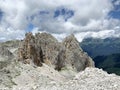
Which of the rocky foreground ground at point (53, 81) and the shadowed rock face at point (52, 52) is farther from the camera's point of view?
the shadowed rock face at point (52, 52)

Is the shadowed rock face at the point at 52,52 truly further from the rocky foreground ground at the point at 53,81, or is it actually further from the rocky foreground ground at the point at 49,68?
the rocky foreground ground at the point at 53,81

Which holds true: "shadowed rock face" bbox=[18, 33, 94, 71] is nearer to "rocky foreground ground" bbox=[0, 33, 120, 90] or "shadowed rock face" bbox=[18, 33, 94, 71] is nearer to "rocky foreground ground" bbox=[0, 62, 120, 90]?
"rocky foreground ground" bbox=[0, 33, 120, 90]

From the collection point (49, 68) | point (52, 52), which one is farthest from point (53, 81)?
point (52, 52)

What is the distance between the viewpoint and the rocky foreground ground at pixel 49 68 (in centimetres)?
3866

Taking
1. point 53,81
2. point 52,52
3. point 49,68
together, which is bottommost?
point 53,81

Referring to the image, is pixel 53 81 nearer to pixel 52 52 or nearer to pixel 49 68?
pixel 49 68

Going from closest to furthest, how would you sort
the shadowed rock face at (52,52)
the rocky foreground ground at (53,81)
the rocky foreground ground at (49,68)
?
the rocky foreground ground at (53,81)
the rocky foreground ground at (49,68)
the shadowed rock face at (52,52)

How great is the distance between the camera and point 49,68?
68.6m

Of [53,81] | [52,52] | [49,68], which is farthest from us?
[52,52]

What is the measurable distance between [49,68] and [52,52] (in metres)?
15.0

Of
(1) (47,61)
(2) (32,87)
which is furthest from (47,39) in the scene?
(2) (32,87)

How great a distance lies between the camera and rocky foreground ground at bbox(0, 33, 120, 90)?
38.7m

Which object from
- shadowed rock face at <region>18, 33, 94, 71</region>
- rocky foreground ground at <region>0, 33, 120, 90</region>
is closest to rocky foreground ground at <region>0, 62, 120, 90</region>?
rocky foreground ground at <region>0, 33, 120, 90</region>

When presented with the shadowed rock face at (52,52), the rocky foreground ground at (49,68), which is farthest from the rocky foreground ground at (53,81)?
the shadowed rock face at (52,52)
